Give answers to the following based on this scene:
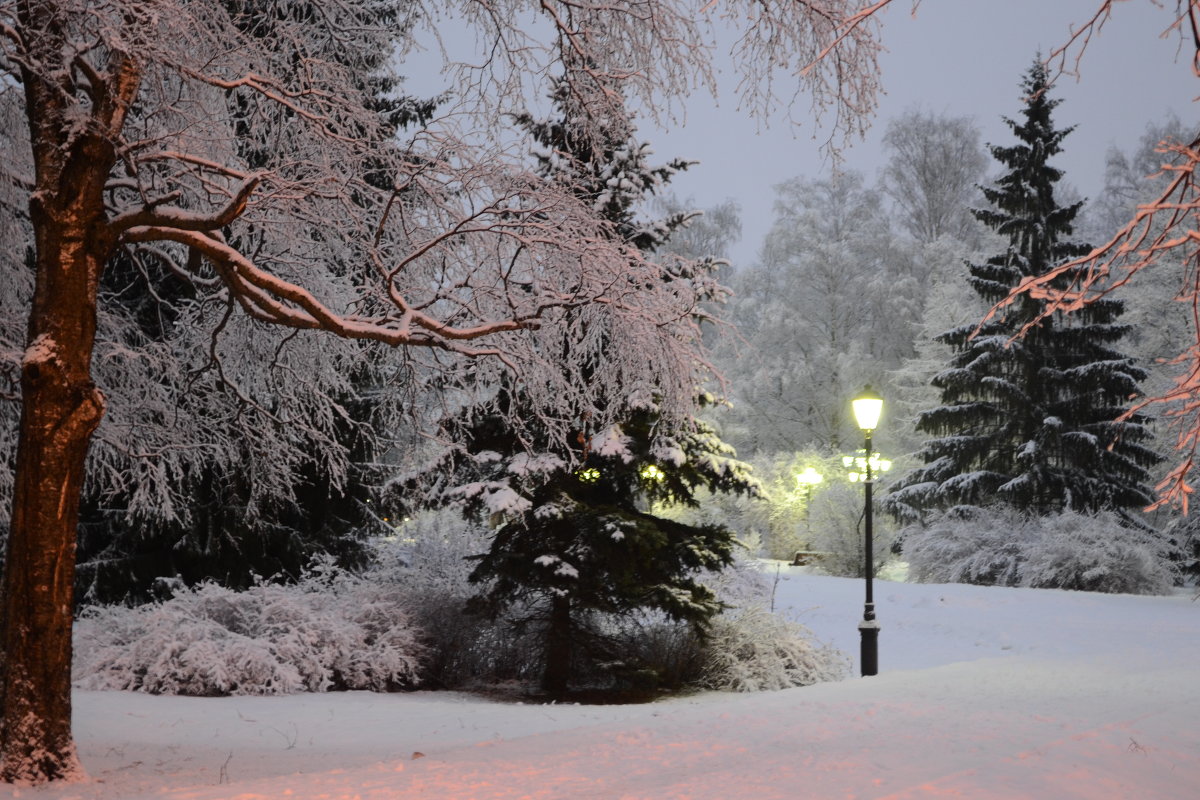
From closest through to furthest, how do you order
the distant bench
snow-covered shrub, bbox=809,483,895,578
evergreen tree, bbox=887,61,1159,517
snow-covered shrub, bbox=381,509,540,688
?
snow-covered shrub, bbox=381,509,540,688, evergreen tree, bbox=887,61,1159,517, snow-covered shrub, bbox=809,483,895,578, the distant bench

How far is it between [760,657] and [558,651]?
83.4 inches

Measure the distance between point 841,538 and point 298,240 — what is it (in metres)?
17.4

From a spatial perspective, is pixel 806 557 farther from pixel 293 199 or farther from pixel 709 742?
pixel 293 199

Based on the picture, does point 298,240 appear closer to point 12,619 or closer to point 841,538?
point 12,619

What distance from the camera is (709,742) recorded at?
241 inches

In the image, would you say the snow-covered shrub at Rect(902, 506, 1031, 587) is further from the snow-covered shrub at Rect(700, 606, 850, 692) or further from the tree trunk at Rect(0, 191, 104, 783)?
the tree trunk at Rect(0, 191, 104, 783)

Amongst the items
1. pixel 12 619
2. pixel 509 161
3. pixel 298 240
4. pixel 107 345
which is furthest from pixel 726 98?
pixel 107 345

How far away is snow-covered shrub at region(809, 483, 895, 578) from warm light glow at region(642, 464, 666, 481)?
12.0 metres

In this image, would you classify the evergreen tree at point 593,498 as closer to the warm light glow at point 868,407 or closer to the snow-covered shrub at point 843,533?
the warm light glow at point 868,407

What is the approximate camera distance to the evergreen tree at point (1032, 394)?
2117 cm

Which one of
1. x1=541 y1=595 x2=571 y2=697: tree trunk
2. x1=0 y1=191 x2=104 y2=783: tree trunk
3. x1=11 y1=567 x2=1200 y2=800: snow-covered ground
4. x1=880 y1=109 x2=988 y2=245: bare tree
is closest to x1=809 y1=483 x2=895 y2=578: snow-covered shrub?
x1=11 y1=567 x2=1200 y2=800: snow-covered ground

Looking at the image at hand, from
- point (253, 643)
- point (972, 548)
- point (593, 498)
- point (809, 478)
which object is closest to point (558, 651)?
point (593, 498)

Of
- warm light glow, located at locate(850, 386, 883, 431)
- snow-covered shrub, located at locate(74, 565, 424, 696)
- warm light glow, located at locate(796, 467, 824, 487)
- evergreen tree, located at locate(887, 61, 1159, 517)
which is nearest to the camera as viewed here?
snow-covered shrub, located at locate(74, 565, 424, 696)

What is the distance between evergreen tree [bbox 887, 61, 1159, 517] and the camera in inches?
834
